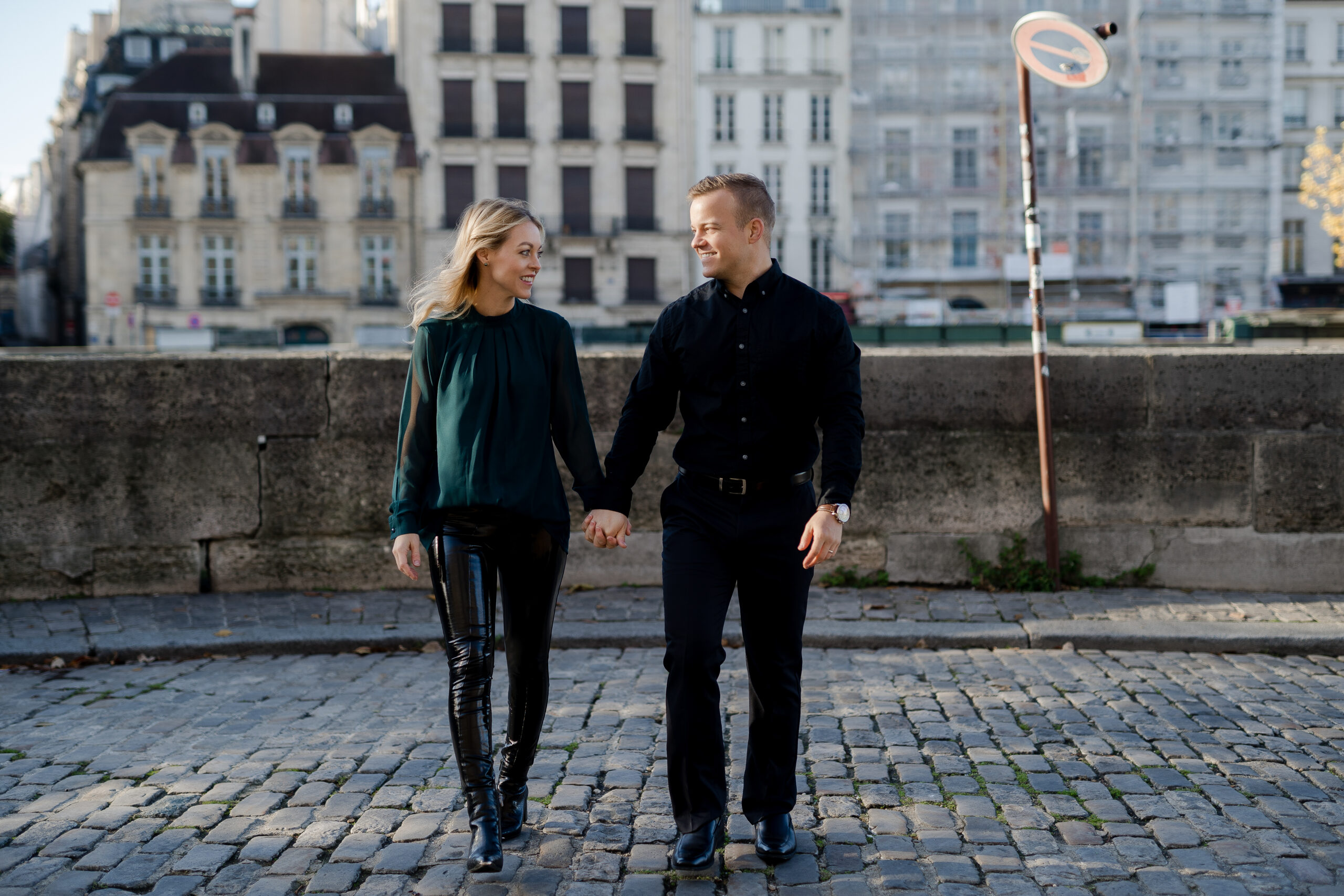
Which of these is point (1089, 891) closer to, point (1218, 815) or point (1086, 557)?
point (1218, 815)

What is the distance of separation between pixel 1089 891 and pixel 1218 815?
0.78 m

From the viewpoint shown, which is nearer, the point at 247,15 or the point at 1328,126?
the point at 247,15

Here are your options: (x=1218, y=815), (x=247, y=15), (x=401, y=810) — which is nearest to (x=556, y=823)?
(x=401, y=810)

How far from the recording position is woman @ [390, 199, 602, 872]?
338cm

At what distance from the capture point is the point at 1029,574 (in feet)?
23.7

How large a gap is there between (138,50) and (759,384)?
61.7 meters

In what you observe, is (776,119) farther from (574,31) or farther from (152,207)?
(152,207)

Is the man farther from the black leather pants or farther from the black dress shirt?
the black leather pants

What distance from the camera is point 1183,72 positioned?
56.2 metres

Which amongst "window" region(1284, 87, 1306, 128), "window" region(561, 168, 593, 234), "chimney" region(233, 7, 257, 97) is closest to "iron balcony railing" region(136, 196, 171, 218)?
"chimney" region(233, 7, 257, 97)

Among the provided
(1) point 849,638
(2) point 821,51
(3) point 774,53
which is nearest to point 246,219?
(3) point 774,53

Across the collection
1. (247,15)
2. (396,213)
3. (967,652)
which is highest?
(247,15)

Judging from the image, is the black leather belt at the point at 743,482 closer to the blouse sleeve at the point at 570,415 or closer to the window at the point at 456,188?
the blouse sleeve at the point at 570,415

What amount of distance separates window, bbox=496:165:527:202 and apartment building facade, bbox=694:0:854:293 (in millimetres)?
7513
